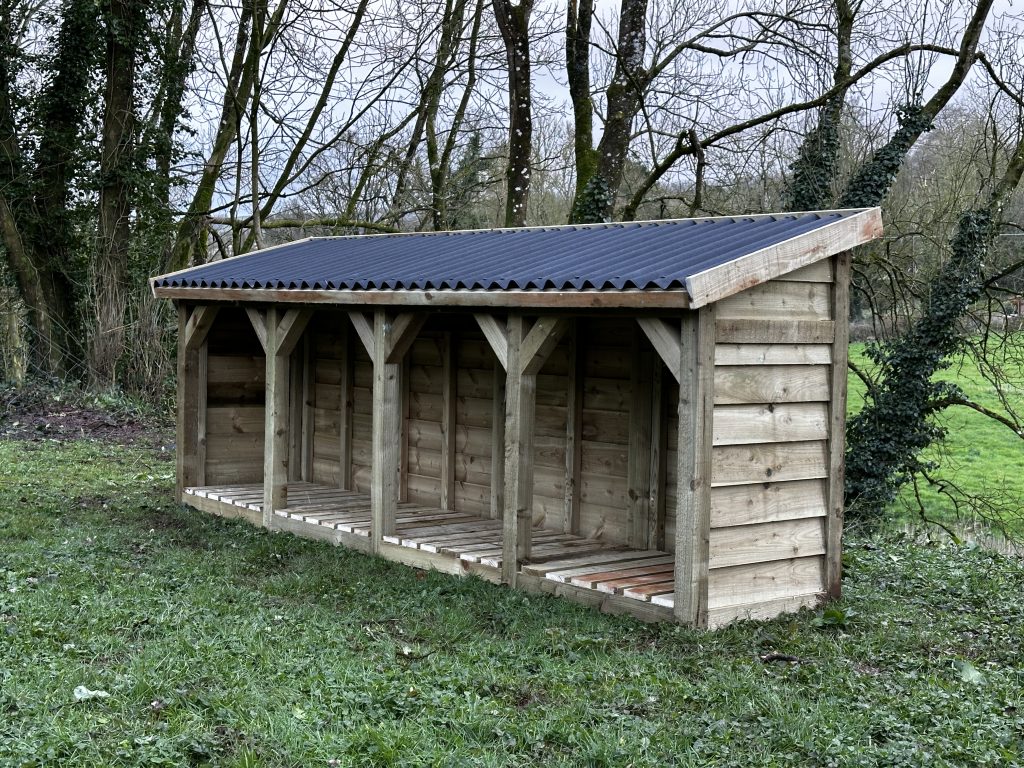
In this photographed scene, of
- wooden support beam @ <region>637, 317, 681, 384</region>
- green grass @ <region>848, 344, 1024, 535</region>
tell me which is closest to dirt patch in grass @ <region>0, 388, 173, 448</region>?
green grass @ <region>848, 344, 1024, 535</region>

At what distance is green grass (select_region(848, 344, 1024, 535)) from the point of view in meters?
13.5

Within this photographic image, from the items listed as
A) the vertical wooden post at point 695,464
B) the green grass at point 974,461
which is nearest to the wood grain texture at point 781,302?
the vertical wooden post at point 695,464

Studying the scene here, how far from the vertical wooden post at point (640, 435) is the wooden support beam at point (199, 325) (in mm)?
4286

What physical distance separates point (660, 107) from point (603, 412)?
342 inches

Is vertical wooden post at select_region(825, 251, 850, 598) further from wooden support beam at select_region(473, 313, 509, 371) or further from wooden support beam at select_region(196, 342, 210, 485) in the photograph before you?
wooden support beam at select_region(196, 342, 210, 485)

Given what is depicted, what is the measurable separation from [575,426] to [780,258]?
2607mm

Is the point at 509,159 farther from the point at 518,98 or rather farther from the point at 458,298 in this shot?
the point at 458,298

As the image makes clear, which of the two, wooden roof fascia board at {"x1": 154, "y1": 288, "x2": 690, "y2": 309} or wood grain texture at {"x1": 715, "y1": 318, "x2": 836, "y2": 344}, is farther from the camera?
wood grain texture at {"x1": 715, "y1": 318, "x2": 836, "y2": 344}

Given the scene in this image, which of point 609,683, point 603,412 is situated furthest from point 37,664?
point 603,412

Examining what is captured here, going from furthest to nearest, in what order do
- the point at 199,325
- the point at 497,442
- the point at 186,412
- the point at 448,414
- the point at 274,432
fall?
1. the point at 186,412
2. the point at 199,325
3. the point at 448,414
4. the point at 274,432
5. the point at 497,442

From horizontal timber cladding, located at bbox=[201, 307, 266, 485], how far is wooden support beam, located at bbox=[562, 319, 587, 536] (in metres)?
4.02

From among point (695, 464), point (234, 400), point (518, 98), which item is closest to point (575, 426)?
point (695, 464)

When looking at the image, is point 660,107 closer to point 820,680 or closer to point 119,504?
point 119,504

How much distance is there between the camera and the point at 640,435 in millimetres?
8195
